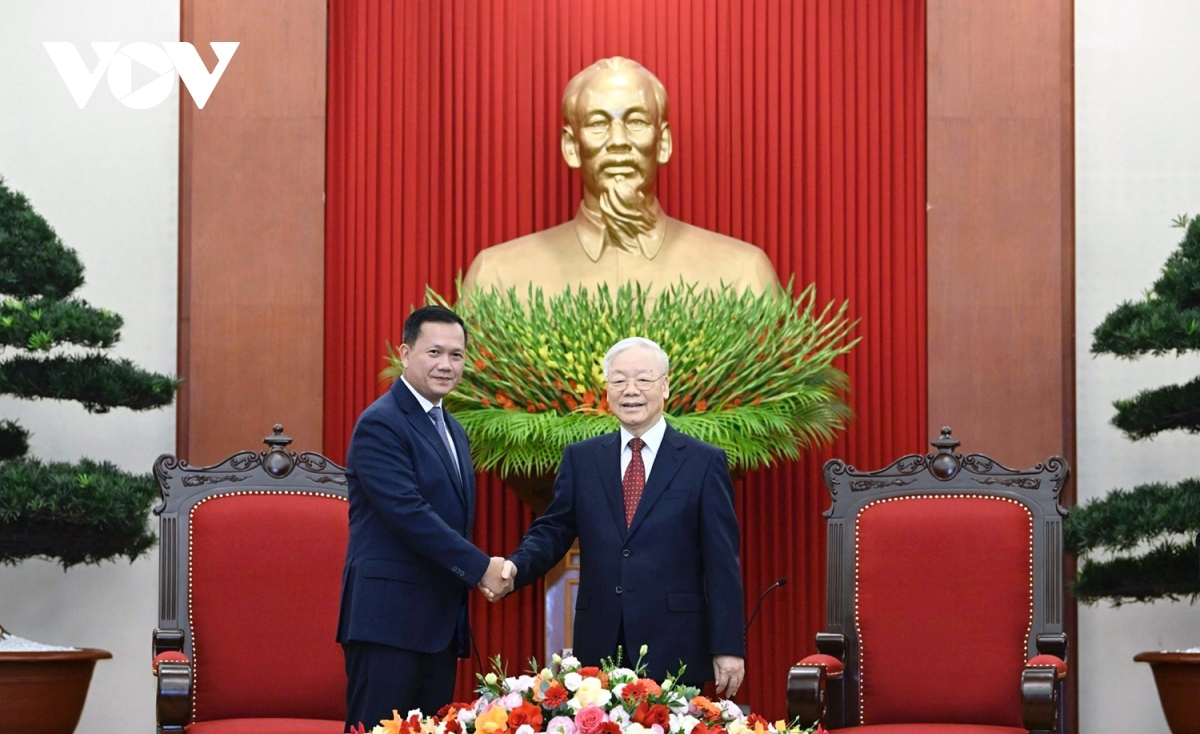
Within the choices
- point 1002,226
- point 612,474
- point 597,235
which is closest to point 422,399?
point 612,474

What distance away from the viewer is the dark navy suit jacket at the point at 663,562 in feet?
10.9

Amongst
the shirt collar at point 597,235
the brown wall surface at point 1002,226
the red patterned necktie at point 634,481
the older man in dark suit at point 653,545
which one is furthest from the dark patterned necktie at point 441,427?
the brown wall surface at point 1002,226

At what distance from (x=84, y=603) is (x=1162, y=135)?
3.40 metres

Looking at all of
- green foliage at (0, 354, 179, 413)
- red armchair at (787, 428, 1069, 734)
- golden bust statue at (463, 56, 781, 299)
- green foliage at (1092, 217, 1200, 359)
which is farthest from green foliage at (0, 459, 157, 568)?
green foliage at (1092, 217, 1200, 359)

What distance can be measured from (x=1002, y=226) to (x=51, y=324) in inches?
103

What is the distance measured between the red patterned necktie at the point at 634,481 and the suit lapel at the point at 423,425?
0.35m

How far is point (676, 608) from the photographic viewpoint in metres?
3.33

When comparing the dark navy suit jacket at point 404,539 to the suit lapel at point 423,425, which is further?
the suit lapel at point 423,425

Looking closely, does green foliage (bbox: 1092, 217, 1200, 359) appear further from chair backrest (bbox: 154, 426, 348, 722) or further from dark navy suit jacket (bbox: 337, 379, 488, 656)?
chair backrest (bbox: 154, 426, 348, 722)

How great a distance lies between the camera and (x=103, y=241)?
5059 millimetres

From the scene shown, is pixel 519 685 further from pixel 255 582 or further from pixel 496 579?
pixel 255 582

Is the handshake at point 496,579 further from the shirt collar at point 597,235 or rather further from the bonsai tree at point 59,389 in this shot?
the shirt collar at point 597,235

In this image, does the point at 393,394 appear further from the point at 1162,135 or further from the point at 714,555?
the point at 1162,135

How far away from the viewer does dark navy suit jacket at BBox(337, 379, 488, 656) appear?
3307 millimetres
